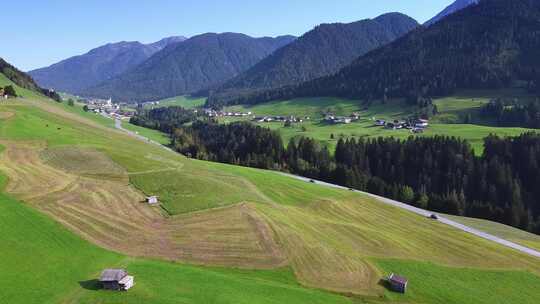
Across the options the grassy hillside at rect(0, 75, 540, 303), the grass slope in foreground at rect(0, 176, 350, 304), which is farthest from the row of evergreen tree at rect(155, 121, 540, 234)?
the grass slope in foreground at rect(0, 176, 350, 304)

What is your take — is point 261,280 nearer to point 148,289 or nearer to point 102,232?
point 148,289

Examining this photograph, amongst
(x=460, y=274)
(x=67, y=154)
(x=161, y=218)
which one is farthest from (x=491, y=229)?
(x=67, y=154)

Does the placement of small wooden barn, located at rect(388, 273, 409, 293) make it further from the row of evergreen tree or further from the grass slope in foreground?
the row of evergreen tree

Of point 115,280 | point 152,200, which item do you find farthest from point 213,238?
point 115,280

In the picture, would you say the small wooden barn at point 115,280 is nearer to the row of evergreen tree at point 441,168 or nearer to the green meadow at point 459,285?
the green meadow at point 459,285

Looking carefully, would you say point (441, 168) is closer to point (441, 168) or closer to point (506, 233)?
point (441, 168)
